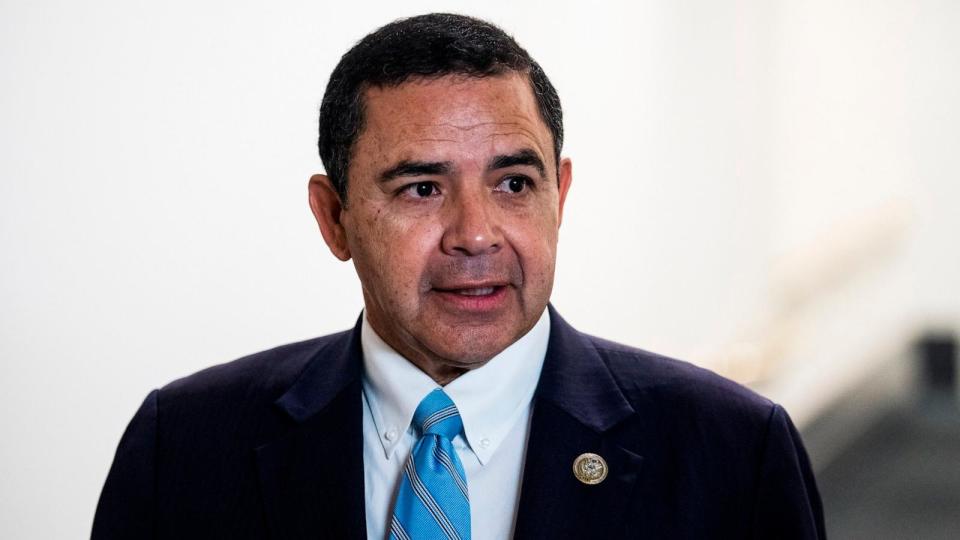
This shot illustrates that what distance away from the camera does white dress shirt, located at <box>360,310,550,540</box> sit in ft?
5.66

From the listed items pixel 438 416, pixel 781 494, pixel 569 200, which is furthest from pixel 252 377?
pixel 569 200

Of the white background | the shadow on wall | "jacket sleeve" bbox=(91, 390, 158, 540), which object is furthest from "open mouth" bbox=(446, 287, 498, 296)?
the shadow on wall

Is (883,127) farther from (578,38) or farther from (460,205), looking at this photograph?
(460,205)

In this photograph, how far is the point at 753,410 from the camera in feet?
5.76

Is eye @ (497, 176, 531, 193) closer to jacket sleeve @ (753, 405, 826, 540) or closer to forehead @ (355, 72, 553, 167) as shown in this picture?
forehead @ (355, 72, 553, 167)

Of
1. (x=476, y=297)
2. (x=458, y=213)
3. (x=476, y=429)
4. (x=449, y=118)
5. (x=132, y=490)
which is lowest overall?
(x=132, y=490)

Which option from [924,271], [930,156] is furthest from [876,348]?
[930,156]

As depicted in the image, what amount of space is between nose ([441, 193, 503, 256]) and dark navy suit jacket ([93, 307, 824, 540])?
0.86ft

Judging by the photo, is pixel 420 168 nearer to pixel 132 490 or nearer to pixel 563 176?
pixel 563 176

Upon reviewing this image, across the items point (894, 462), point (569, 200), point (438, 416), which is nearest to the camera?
point (438, 416)

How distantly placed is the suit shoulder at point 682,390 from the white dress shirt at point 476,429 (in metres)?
0.14

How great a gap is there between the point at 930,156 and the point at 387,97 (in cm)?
372

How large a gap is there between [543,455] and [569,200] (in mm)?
2256

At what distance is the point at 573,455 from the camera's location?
170 centimetres
